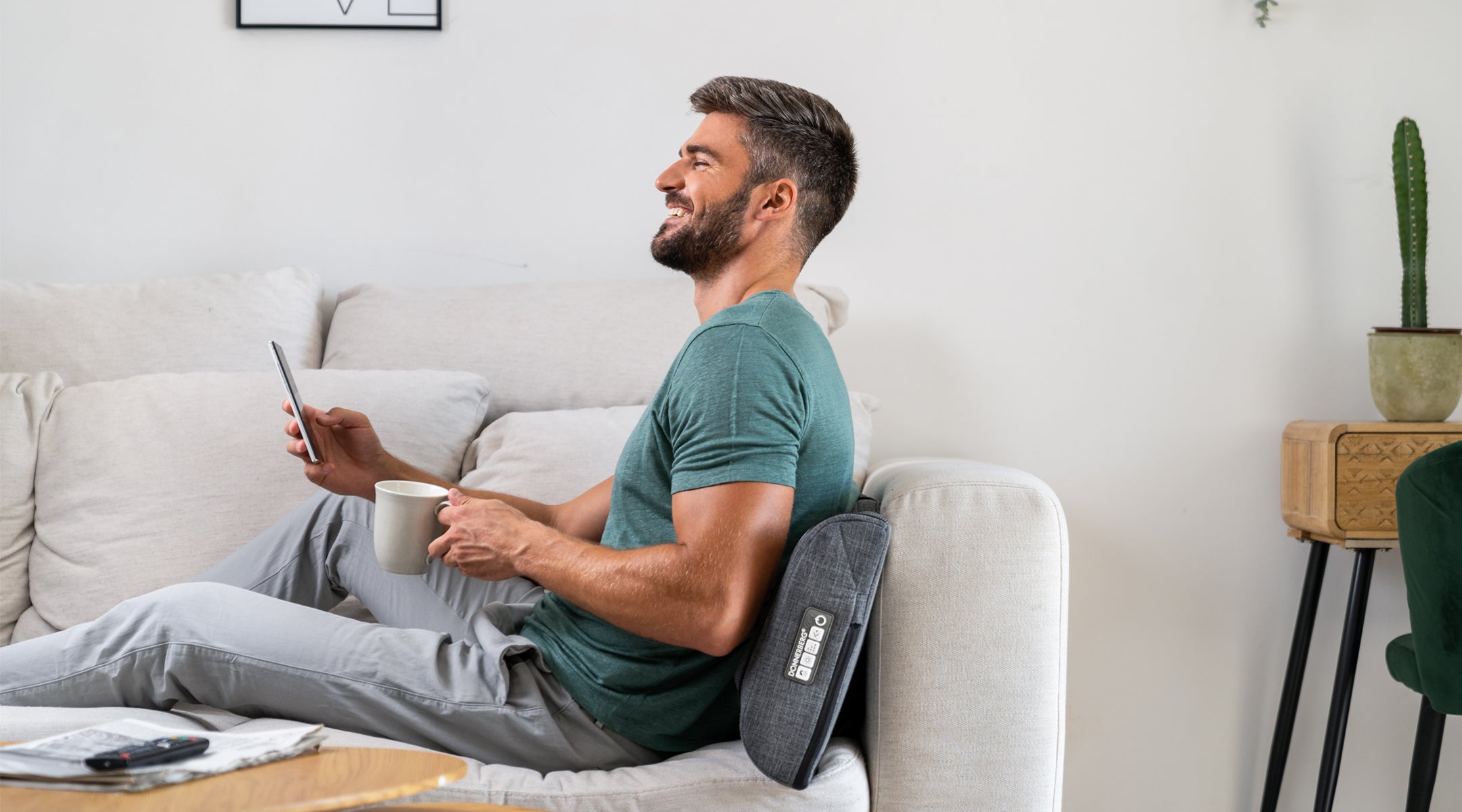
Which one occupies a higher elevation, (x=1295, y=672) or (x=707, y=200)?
(x=707, y=200)

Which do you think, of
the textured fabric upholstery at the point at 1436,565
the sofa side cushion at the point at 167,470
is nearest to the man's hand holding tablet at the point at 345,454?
the sofa side cushion at the point at 167,470

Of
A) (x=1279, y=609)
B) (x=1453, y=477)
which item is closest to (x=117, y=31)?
(x=1453, y=477)

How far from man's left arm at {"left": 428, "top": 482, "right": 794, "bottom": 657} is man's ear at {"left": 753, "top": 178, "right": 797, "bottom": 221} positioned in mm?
403

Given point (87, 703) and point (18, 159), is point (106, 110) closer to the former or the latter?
point (18, 159)

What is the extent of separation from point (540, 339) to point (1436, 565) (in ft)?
4.50

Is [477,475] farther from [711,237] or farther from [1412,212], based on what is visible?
[1412,212]

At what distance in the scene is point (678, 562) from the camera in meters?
0.96

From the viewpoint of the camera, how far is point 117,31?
6.45 ft

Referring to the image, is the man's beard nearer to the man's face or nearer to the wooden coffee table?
the man's face

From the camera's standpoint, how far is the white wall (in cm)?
195

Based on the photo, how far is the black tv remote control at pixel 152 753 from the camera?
2.11 feet

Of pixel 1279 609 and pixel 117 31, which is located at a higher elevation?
pixel 117 31

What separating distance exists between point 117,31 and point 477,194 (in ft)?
2.55

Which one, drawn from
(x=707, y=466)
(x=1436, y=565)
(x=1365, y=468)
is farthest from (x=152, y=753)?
(x=1365, y=468)
